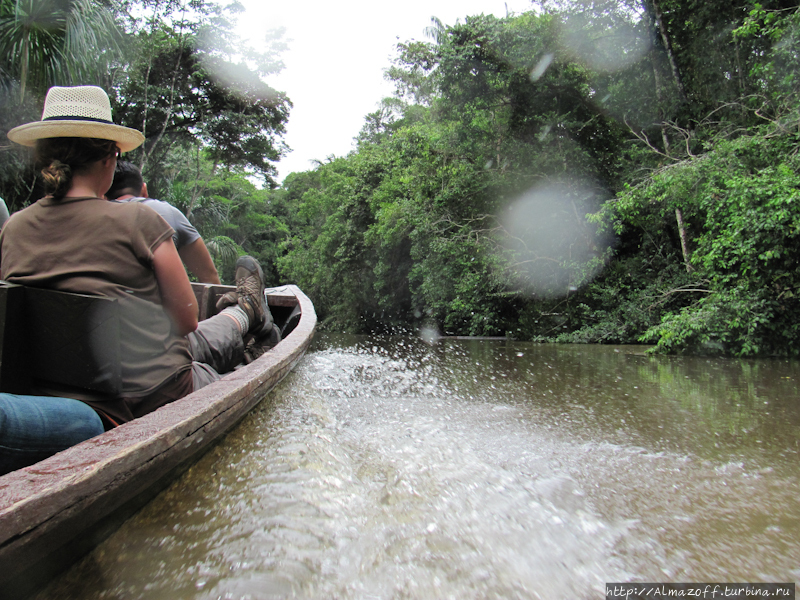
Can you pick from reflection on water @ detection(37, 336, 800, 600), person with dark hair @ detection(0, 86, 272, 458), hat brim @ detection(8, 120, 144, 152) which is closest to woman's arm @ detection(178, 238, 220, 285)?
reflection on water @ detection(37, 336, 800, 600)

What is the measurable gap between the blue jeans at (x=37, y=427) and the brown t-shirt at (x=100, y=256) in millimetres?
192

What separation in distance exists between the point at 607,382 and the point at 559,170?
7023mm

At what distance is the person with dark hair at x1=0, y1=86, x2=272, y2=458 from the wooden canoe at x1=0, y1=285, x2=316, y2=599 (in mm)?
136

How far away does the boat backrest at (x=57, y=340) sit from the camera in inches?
50.4

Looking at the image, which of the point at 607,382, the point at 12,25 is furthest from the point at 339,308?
the point at 607,382

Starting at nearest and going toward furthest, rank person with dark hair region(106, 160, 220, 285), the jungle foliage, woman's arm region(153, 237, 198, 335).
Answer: woman's arm region(153, 237, 198, 335) < person with dark hair region(106, 160, 220, 285) < the jungle foliage

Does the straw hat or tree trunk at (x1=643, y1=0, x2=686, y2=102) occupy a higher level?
tree trunk at (x1=643, y1=0, x2=686, y2=102)

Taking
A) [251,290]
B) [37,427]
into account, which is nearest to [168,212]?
[251,290]

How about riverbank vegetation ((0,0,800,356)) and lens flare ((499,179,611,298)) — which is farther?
lens flare ((499,179,611,298))

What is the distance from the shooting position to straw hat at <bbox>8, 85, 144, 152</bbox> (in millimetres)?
1485

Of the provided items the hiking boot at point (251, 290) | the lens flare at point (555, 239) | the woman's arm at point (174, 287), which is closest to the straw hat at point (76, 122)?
the woman's arm at point (174, 287)

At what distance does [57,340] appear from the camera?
1333 mm

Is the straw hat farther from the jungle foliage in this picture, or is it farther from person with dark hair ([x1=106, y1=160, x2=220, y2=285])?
the jungle foliage

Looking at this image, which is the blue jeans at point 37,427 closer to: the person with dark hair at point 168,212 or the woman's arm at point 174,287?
the woman's arm at point 174,287
